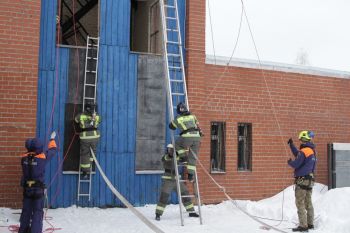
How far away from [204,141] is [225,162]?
0.95 meters

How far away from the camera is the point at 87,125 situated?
31.3 feet

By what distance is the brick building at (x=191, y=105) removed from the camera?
9289mm

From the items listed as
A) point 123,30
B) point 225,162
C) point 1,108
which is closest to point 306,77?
point 225,162

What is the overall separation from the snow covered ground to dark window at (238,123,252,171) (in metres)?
1.34

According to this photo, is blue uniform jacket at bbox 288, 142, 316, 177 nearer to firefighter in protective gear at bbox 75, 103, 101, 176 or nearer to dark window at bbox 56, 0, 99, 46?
firefighter in protective gear at bbox 75, 103, 101, 176

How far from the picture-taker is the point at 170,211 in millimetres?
10039

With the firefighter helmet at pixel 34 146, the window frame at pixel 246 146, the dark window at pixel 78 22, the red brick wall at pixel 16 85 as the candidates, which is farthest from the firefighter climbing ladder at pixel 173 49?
the dark window at pixel 78 22

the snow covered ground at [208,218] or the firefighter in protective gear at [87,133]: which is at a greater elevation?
the firefighter in protective gear at [87,133]

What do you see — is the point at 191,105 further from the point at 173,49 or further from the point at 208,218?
the point at 208,218

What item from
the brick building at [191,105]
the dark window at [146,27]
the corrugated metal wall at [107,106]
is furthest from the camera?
the dark window at [146,27]

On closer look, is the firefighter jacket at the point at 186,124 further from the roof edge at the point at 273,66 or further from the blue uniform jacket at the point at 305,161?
the roof edge at the point at 273,66

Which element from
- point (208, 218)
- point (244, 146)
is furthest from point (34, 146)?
point (244, 146)

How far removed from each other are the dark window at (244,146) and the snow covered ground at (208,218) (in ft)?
4.38

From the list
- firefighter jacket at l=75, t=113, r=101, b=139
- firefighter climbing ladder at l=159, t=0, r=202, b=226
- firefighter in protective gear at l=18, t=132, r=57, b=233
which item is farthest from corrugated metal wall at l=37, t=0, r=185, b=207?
firefighter in protective gear at l=18, t=132, r=57, b=233
